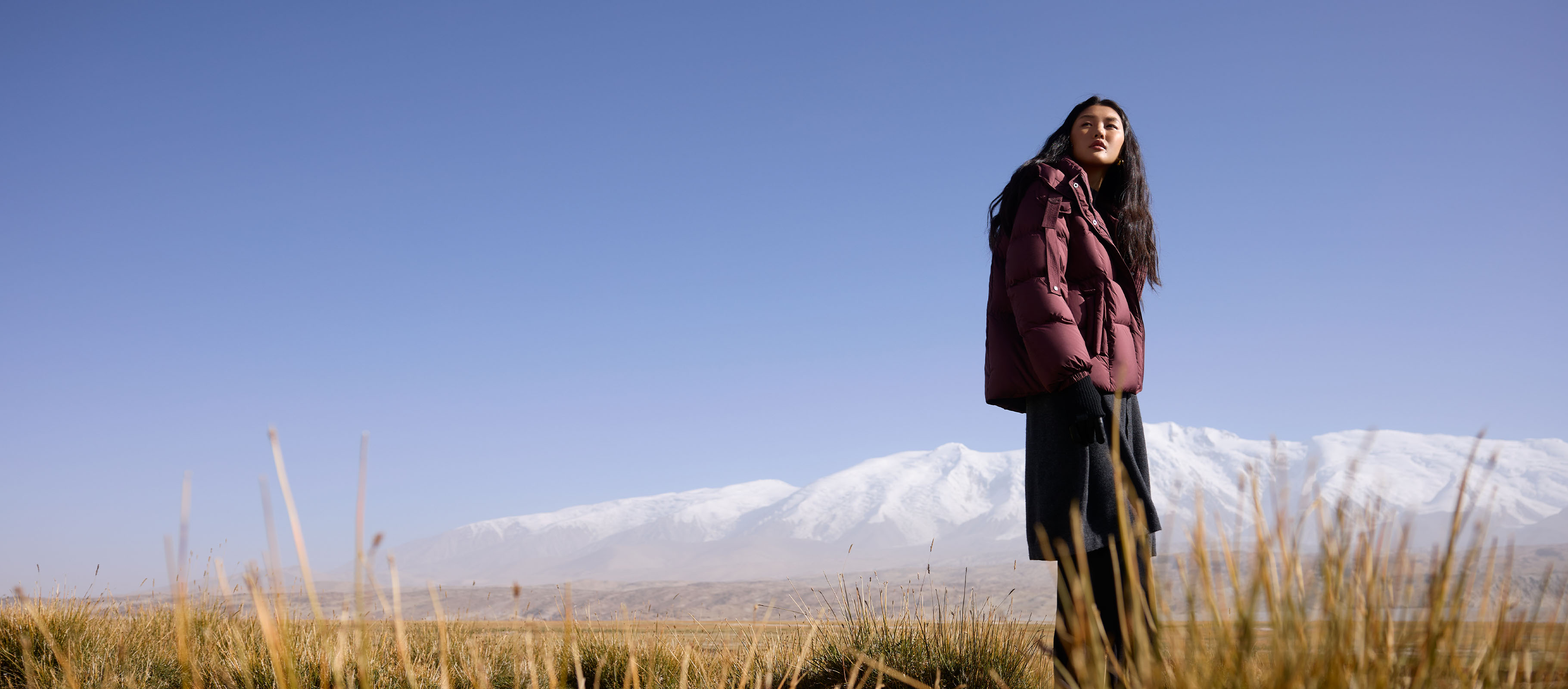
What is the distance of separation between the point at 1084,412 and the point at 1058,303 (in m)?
0.31

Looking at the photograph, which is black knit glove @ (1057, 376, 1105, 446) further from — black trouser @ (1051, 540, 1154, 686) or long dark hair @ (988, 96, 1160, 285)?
long dark hair @ (988, 96, 1160, 285)

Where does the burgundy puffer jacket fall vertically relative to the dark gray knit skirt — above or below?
above

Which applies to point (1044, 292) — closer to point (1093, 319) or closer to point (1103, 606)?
point (1093, 319)

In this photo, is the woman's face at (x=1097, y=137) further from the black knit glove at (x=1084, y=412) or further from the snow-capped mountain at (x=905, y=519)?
the snow-capped mountain at (x=905, y=519)

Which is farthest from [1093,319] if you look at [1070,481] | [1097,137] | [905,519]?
[905,519]

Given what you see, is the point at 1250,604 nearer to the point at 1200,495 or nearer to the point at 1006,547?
the point at 1200,495

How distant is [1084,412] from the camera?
2328 millimetres

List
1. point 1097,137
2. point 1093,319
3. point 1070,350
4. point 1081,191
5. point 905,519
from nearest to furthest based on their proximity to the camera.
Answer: point 1070,350, point 1093,319, point 1081,191, point 1097,137, point 905,519

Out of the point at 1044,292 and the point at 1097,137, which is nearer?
the point at 1044,292

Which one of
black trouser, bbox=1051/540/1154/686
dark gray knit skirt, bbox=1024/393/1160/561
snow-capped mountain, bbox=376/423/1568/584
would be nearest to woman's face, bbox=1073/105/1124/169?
dark gray knit skirt, bbox=1024/393/1160/561

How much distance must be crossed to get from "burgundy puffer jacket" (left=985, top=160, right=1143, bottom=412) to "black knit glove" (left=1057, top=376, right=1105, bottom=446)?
28 millimetres

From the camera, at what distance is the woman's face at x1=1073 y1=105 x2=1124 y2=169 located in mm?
2836

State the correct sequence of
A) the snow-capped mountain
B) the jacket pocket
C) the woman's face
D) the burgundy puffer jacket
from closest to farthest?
the burgundy puffer jacket < the jacket pocket < the woman's face < the snow-capped mountain

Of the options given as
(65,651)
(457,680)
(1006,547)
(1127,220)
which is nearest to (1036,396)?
(1127,220)
